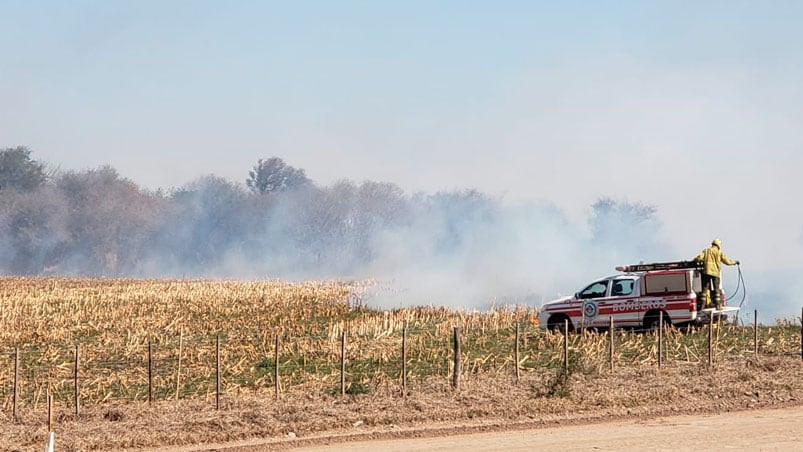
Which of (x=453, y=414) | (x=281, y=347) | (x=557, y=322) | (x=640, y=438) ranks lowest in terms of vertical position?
(x=640, y=438)

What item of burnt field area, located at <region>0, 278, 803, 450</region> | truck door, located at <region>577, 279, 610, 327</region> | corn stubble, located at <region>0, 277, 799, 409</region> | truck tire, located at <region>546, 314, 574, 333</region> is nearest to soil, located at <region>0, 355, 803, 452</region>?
burnt field area, located at <region>0, 278, 803, 450</region>

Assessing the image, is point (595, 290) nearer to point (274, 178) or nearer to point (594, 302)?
point (594, 302)

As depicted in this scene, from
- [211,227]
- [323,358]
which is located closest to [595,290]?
[323,358]

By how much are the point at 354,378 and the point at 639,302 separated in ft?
33.6

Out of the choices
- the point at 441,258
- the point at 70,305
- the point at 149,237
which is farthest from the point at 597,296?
the point at 149,237

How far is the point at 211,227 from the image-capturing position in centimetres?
13362

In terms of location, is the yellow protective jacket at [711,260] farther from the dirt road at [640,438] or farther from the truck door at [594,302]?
the dirt road at [640,438]

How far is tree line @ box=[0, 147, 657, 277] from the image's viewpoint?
121 m

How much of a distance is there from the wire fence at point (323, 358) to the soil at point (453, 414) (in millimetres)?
608

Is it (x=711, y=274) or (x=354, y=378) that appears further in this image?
(x=711, y=274)

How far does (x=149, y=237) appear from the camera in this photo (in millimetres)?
127062

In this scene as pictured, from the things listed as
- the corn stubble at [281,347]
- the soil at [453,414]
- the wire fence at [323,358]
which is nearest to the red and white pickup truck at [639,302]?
the wire fence at [323,358]

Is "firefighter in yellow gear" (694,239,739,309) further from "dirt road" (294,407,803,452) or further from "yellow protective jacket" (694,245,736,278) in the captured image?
"dirt road" (294,407,803,452)

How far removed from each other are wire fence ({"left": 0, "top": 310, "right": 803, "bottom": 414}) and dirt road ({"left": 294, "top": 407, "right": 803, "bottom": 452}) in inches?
124
